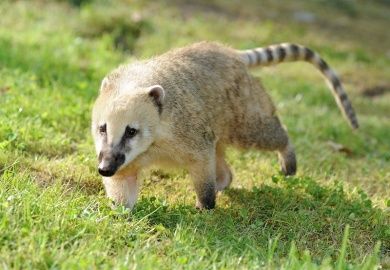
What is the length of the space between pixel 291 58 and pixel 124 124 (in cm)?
263

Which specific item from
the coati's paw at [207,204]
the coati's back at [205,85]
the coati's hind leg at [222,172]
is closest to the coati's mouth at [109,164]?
the coati's back at [205,85]

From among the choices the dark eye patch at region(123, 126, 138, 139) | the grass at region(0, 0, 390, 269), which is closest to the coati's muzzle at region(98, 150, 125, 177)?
the dark eye patch at region(123, 126, 138, 139)

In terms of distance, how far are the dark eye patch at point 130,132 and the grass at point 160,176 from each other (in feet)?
1.55

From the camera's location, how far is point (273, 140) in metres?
6.09

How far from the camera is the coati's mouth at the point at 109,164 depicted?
14.1 ft

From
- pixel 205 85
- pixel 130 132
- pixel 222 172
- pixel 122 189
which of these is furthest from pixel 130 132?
pixel 222 172

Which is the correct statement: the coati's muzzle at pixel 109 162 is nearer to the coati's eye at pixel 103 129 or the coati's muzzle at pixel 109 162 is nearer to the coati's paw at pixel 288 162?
the coati's eye at pixel 103 129

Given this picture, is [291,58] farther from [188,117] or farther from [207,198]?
[207,198]

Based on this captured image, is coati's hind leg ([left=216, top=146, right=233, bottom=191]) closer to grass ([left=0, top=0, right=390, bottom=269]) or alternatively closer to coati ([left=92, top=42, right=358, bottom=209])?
coati ([left=92, top=42, right=358, bottom=209])

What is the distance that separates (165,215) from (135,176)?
440 mm

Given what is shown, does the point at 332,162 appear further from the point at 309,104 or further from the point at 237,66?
the point at 309,104

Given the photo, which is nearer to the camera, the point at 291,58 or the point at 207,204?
the point at 207,204

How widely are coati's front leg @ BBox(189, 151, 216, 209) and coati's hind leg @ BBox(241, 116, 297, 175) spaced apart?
823 millimetres

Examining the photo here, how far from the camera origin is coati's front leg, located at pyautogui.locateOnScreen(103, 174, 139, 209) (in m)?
4.86
